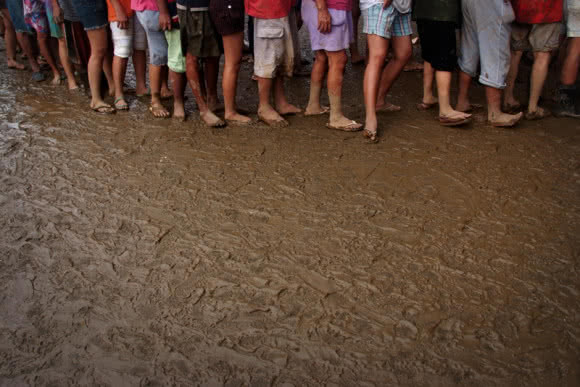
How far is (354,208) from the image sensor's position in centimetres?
347

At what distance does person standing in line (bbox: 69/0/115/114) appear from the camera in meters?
4.98

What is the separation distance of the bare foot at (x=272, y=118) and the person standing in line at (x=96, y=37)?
144 cm

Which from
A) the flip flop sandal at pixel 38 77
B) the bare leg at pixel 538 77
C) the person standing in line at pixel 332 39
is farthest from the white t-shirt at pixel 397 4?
the flip flop sandal at pixel 38 77

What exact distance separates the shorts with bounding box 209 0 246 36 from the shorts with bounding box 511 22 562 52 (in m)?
2.26

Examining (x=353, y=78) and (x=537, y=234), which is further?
(x=353, y=78)

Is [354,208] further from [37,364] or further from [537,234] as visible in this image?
[37,364]

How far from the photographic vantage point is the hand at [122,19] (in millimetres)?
4941

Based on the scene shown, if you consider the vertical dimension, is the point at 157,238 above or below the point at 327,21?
below

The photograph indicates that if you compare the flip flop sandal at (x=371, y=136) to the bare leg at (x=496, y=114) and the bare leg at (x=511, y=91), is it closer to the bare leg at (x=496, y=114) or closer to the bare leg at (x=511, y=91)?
the bare leg at (x=496, y=114)

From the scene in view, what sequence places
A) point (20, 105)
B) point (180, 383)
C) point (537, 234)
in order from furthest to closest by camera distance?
point (20, 105) < point (537, 234) < point (180, 383)

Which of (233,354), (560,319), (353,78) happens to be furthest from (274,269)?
(353,78)

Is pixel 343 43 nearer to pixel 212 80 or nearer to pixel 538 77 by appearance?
pixel 212 80

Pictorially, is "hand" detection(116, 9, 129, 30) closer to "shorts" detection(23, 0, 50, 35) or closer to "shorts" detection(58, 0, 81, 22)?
"shorts" detection(58, 0, 81, 22)

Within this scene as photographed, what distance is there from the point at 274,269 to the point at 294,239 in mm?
304
